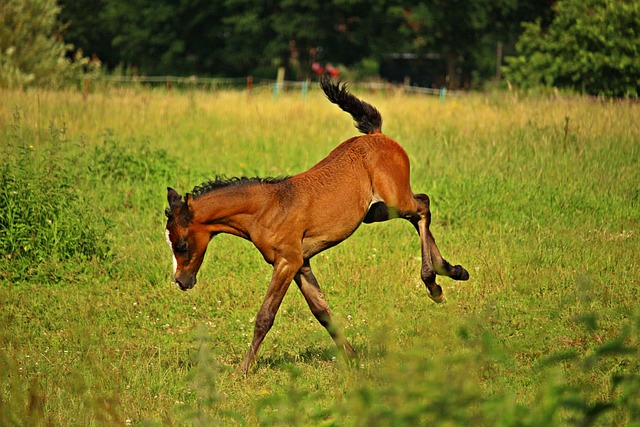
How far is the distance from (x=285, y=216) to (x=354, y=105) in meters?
1.63

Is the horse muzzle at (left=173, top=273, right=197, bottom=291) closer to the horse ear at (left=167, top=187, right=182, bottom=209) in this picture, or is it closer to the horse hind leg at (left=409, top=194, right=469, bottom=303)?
the horse ear at (left=167, top=187, right=182, bottom=209)

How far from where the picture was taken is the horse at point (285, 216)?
7.22m

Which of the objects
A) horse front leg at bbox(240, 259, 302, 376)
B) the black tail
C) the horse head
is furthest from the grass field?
the black tail

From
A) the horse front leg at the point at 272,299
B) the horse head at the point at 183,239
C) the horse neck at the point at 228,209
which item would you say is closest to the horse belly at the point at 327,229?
the horse front leg at the point at 272,299

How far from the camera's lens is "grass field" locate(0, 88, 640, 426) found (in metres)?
4.14

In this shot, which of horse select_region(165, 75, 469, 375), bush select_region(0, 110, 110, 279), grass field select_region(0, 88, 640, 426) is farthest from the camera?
bush select_region(0, 110, 110, 279)

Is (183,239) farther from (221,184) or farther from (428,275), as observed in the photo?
(428,275)

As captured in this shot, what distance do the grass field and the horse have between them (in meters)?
0.60

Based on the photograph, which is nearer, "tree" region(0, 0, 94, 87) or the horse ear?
the horse ear

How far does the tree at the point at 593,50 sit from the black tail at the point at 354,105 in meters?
13.3

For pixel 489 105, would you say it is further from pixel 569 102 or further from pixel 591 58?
pixel 591 58

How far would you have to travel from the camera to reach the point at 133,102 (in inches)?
800

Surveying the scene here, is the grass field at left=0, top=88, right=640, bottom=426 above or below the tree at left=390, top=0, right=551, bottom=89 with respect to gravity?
below

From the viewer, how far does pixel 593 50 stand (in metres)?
24.4
